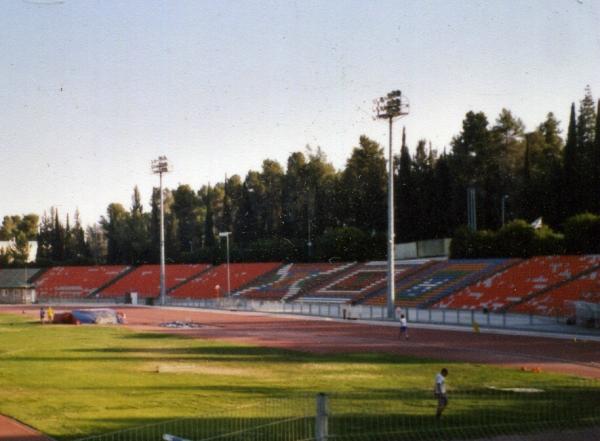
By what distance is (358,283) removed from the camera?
71.4 metres

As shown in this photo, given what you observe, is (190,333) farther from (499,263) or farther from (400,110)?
(499,263)

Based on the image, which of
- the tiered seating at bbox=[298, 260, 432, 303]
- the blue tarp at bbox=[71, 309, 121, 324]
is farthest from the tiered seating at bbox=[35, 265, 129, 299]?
the blue tarp at bbox=[71, 309, 121, 324]

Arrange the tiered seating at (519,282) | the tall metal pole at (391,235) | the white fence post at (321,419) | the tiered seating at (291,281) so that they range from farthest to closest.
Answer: the tiered seating at (291,281), the tiered seating at (519,282), the tall metal pole at (391,235), the white fence post at (321,419)

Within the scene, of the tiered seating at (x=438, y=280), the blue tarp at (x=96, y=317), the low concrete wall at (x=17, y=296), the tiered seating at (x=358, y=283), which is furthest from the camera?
the low concrete wall at (x=17, y=296)

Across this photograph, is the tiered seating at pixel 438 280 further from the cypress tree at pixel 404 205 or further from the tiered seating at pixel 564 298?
the cypress tree at pixel 404 205

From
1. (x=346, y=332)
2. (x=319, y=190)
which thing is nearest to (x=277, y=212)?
(x=319, y=190)

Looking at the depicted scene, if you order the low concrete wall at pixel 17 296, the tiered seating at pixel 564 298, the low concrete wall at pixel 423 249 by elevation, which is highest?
the low concrete wall at pixel 423 249

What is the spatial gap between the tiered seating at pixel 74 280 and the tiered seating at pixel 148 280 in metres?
2.84

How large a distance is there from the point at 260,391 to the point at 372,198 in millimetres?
76398

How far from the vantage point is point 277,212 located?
387 feet

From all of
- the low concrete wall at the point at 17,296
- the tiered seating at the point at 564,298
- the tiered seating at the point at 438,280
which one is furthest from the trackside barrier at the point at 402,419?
the low concrete wall at the point at 17,296

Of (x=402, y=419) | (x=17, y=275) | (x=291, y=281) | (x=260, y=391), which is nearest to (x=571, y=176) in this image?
(x=291, y=281)

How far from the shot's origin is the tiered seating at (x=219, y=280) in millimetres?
86412

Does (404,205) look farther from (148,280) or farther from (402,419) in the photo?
(402,419)
